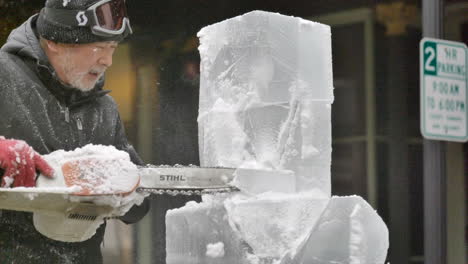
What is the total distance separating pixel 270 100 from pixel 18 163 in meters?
0.73

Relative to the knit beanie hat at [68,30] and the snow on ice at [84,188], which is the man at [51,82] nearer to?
the knit beanie hat at [68,30]

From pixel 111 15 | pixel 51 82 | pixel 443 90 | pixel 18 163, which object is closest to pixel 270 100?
pixel 111 15

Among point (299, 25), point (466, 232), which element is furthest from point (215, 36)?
point (466, 232)

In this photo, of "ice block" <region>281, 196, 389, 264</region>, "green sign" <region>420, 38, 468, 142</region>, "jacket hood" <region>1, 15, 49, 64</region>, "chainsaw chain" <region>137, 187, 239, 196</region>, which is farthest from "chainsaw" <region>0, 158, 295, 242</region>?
"green sign" <region>420, 38, 468, 142</region>

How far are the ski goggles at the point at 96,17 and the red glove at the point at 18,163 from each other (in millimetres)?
356

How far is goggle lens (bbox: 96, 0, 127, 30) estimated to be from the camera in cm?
209

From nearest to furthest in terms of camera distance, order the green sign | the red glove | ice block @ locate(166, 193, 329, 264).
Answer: the red glove < ice block @ locate(166, 193, 329, 264) < the green sign

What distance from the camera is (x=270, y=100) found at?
7.40 feet

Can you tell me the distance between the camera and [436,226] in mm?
3307

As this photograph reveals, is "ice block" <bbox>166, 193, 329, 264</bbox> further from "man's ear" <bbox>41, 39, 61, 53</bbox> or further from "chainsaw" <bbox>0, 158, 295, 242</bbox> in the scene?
"man's ear" <bbox>41, 39, 61, 53</bbox>

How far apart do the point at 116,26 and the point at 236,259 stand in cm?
71

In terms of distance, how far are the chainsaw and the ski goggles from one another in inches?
14.2

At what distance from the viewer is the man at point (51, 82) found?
2.07 m

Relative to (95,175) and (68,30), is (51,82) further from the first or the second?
(95,175)
